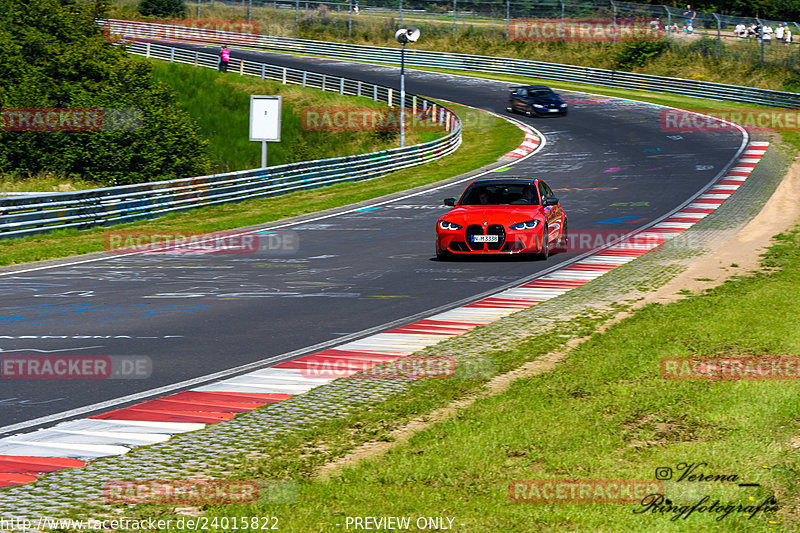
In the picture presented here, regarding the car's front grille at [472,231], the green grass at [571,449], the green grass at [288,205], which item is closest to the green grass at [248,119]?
the green grass at [288,205]

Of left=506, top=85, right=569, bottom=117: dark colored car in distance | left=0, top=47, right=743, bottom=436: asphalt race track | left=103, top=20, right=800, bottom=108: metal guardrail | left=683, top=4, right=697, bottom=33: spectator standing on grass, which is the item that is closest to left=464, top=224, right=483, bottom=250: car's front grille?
left=0, top=47, right=743, bottom=436: asphalt race track

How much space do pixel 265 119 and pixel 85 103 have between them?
19.7 m

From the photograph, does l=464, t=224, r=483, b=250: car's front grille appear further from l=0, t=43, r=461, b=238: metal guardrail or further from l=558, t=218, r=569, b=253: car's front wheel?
l=0, t=43, r=461, b=238: metal guardrail

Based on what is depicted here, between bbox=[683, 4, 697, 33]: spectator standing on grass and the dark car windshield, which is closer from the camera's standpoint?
the dark car windshield

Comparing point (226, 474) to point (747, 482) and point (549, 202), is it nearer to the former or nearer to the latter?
point (747, 482)

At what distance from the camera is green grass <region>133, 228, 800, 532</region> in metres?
5.53

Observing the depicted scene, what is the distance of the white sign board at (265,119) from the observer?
3241 cm

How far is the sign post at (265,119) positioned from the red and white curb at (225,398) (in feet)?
60.4

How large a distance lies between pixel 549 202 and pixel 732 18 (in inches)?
1830

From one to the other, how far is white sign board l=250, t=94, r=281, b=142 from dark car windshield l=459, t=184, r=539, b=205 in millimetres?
14815

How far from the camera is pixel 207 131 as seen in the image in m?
57.7

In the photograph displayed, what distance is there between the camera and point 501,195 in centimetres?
1880

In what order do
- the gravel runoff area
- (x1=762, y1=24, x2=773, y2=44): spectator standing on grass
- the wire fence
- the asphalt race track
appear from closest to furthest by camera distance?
the gravel runoff area, the asphalt race track, (x1=762, y1=24, x2=773, y2=44): spectator standing on grass, the wire fence

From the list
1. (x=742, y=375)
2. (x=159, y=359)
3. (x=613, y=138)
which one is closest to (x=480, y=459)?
(x=742, y=375)
